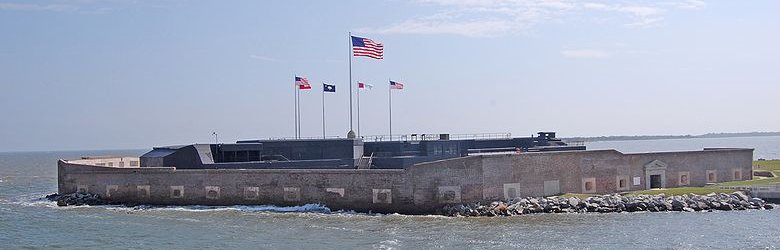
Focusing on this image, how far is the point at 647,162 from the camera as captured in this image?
51781 millimetres

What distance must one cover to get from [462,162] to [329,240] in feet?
35.8

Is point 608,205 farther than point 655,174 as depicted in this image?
No

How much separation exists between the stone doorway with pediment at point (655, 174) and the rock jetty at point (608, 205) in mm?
4892

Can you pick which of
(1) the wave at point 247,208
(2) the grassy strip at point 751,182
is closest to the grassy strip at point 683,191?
(2) the grassy strip at point 751,182

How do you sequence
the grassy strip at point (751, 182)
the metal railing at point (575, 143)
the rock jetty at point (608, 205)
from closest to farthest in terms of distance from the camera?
1. the rock jetty at point (608, 205)
2. the grassy strip at point (751, 182)
3. the metal railing at point (575, 143)

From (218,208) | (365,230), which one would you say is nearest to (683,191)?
(365,230)

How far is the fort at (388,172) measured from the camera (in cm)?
4528

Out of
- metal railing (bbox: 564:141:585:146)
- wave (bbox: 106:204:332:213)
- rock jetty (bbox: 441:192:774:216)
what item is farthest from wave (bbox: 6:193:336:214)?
metal railing (bbox: 564:141:585:146)

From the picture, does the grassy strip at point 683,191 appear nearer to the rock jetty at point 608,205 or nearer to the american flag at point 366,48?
the rock jetty at point 608,205

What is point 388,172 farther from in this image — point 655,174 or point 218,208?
point 655,174

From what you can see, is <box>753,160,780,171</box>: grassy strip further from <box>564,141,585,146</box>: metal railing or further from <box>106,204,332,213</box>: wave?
A: <box>106,204,332,213</box>: wave

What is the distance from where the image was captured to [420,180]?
148 ft

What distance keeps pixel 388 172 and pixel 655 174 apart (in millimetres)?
17239

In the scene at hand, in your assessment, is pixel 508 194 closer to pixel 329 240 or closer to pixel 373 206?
pixel 373 206
